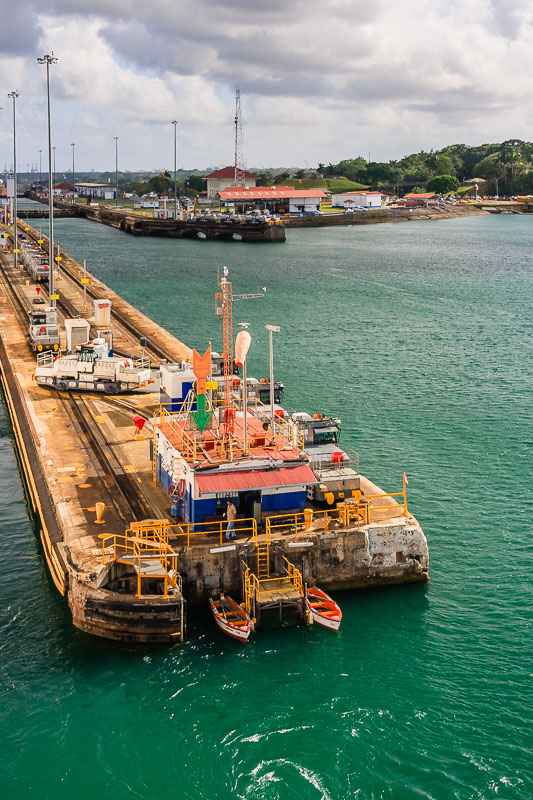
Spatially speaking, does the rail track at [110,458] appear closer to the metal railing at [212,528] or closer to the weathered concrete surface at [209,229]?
the metal railing at [212,528]

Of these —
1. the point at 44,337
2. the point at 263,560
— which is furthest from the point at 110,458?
the point at 44,337

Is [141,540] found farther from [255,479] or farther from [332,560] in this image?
[332,560]

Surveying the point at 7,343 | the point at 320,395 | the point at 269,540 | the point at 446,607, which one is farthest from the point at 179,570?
the point at 7,343

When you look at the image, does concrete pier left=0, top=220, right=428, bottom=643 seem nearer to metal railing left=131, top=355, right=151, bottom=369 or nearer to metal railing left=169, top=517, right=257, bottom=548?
metal railing left=169, top=517, right=257, bottom=548

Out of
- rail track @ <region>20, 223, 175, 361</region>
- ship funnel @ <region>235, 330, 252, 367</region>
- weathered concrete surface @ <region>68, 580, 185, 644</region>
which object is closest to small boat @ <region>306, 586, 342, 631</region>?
weathered concrete surface @ <region>68, 580, 185, 644</region>

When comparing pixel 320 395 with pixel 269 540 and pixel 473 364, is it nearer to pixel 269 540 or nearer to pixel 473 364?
pixel 473 364

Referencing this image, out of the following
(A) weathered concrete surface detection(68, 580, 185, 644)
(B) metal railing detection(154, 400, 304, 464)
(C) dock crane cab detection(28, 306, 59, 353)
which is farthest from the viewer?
(C) dock crane cab detection(28, 306, 59, 353)
